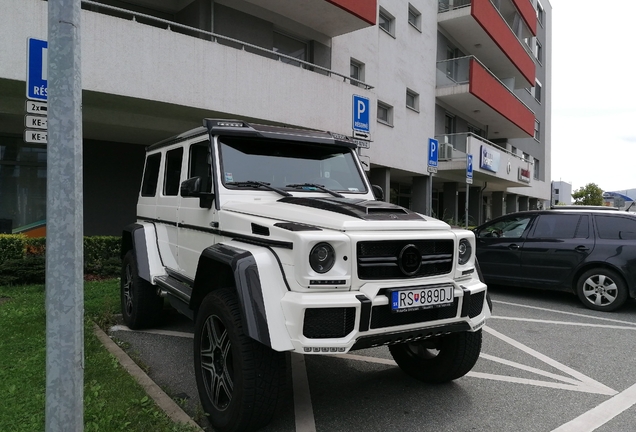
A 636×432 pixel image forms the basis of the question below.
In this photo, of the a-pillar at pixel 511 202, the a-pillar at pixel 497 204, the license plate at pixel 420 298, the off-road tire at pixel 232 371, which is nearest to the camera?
the off-road tire at pixel 232 371

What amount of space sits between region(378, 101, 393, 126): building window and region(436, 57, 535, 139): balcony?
14.1ft

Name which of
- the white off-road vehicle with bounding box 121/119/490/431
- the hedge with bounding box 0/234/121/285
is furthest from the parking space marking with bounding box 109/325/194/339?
the hedge with bounding box 0/234/121/285

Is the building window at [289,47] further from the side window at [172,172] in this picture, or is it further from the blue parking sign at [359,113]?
the side window at [172,172]

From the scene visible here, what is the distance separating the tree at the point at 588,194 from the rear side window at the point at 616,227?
233 ft

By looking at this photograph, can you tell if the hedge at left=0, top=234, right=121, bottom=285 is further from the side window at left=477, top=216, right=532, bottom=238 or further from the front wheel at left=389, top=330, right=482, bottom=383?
the side window at left=477, top=216, right=532, bottom=238

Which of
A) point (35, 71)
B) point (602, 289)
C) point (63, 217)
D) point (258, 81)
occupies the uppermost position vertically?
point (258, 81)

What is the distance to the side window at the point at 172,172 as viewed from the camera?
193 inches

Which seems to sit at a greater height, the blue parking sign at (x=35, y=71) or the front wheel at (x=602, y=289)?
the blue parking sign at (x=35, y=71)

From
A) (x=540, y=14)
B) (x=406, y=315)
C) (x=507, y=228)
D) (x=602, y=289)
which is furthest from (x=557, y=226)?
(x=540, y=14)

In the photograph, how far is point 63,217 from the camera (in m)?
2.18

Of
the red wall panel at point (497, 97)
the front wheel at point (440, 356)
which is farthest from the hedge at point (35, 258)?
the red wall panel at point (497, 97)

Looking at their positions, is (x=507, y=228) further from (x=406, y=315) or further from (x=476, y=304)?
(x=406, y=315)

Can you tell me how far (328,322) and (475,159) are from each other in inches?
703

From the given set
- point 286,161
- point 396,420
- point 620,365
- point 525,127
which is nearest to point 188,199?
point 286,161
